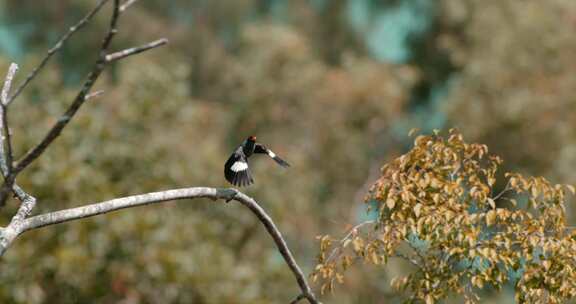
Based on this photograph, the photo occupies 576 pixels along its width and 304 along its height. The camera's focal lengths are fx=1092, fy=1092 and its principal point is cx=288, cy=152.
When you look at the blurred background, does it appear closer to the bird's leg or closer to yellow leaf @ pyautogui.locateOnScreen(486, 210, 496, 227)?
yellow leaf @ pyautogui.locateOnScreen(486, 210, 496, 227)

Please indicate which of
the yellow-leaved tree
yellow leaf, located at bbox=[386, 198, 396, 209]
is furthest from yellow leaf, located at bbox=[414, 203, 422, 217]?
yellow leaf, located at bbox=[386, 198, 396, 209]

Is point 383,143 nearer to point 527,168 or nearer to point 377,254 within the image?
point 527,168

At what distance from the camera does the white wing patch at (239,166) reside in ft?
21.4

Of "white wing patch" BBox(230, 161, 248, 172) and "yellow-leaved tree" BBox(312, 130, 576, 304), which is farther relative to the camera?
"white wing patch" BBox(230, 161, 248, 172)

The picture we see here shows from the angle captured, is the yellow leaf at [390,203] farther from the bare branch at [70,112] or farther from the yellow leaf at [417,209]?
the bare branch at [70,112]

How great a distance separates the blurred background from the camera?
13.3 meters

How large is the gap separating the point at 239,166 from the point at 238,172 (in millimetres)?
59

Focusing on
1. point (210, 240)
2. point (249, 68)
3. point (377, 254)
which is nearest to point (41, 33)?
point (249, 68)

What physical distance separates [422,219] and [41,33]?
32.8m

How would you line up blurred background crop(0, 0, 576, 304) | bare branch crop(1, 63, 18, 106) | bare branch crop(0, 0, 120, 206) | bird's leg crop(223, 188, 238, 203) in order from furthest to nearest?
blurred background crop(0, 0, 576, 304)
bird's leg crop(223, 188, 238, 203)
bare branch crop(1, 63, 18, 106)
bare branch crop(0, 0, 120, 206)

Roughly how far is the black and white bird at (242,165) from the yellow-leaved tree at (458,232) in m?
0.79

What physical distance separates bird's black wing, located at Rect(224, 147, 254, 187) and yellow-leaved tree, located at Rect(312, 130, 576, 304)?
0.79 meters

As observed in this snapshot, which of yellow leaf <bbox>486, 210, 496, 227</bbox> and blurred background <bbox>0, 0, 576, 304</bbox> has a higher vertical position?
blurred background <bbox>0, 0, 576, 304</bbox>

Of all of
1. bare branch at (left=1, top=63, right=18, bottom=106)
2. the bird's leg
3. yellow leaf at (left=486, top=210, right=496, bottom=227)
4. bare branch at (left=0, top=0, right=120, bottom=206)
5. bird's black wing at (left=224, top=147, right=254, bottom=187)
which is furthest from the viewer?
bird's black wing at (left=224, top=147, right=254, bottom=187)
